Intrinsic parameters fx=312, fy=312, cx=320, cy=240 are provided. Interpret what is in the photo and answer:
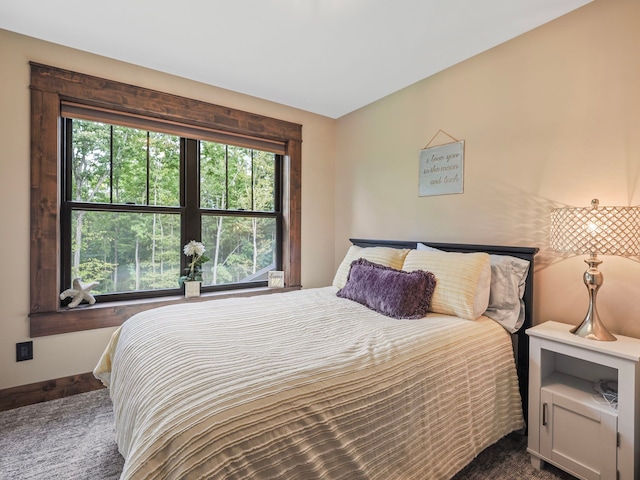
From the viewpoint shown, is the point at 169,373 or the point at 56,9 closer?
the point at 169,373

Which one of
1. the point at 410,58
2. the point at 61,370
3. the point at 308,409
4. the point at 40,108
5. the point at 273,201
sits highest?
the point at 410,58

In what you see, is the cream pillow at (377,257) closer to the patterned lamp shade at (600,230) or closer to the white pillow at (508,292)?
the white pillow at (508,292)

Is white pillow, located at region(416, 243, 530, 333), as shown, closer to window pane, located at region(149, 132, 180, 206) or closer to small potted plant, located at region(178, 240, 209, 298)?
small potted plant, located at region(178, 240, 209, 298)

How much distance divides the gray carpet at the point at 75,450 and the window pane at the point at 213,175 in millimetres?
1824

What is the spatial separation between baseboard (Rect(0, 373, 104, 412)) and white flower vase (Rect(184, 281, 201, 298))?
89cm

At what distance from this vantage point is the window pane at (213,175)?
9.81ft

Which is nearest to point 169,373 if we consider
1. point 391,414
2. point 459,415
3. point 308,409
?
point 308,409

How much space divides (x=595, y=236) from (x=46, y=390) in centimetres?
353

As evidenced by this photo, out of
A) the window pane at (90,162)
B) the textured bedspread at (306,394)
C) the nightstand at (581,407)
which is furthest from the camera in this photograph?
the window pane at (90,162)

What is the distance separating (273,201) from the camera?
345cm

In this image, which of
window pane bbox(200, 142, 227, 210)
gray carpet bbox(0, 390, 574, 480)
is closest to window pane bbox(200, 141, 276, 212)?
window pane bbox(200, 142, 227, 210)

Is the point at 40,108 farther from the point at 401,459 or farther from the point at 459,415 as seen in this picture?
the point at 459,415

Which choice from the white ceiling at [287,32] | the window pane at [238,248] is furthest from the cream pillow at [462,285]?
the window pane at [238,248]

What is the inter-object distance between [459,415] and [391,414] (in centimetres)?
48
